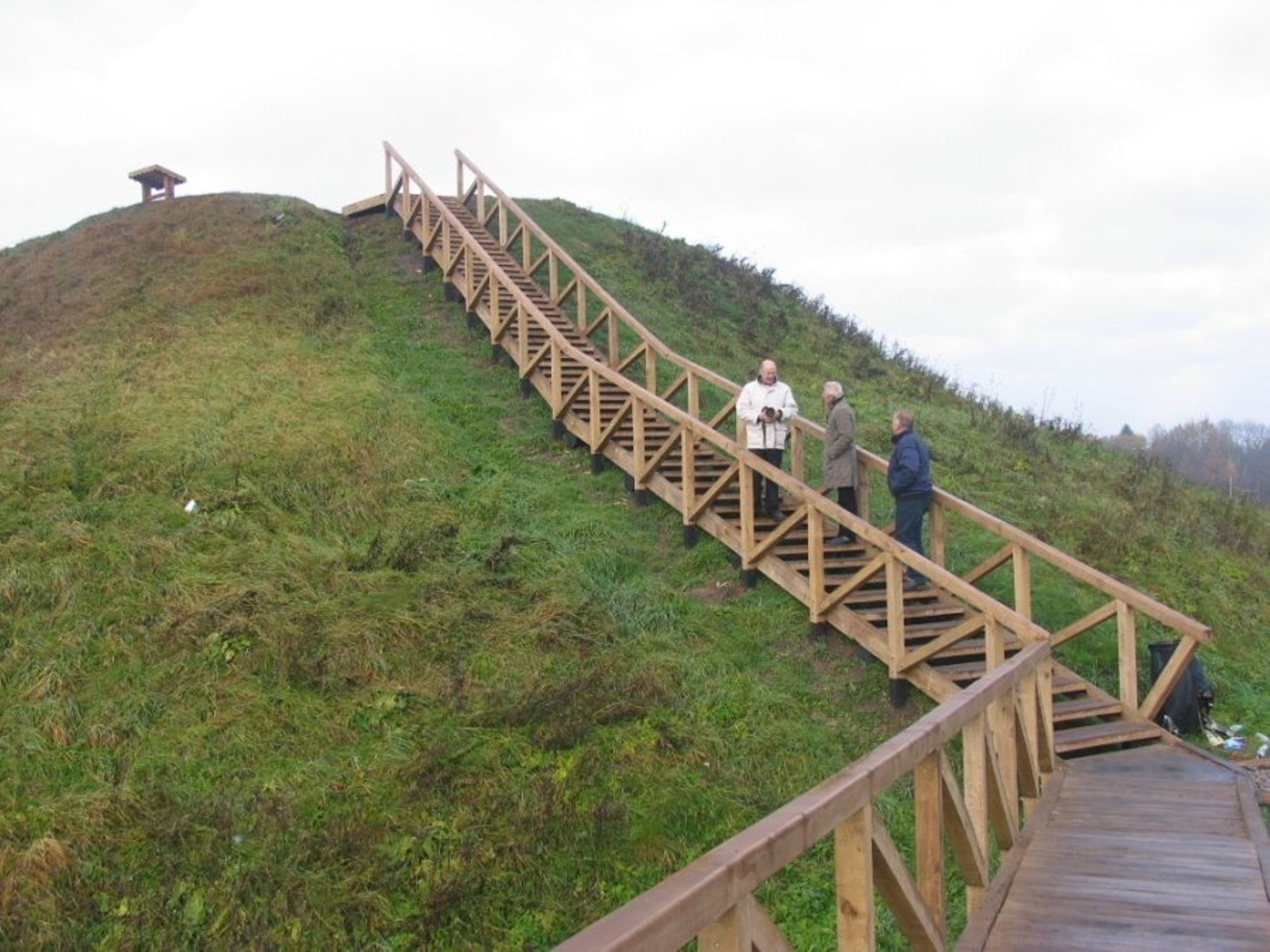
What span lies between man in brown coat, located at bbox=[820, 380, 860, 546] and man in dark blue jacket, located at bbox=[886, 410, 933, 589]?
0.58 m

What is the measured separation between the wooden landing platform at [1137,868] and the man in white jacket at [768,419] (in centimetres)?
400

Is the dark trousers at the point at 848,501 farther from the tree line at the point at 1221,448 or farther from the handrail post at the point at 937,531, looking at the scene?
the tree line at the point at 1221,448

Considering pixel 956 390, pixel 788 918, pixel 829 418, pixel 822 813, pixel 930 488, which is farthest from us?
pixel 956 390

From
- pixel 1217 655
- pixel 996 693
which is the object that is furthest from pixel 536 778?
pixel 1217 655

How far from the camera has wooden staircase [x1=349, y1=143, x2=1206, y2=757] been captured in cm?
704

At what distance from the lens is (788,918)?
5.21 m

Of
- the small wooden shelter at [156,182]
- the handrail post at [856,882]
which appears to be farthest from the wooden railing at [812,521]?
the small wooden shelter at [156,182]

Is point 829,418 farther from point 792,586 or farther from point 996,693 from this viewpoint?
point 996,693

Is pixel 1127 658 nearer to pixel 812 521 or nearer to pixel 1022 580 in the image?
pixel 1022 580

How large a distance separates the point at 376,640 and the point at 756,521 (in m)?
3.89

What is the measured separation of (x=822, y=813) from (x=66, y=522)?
8.03 metres

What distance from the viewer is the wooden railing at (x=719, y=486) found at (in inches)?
286

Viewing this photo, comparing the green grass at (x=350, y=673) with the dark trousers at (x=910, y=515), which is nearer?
the green grass at (x=350, y=673)

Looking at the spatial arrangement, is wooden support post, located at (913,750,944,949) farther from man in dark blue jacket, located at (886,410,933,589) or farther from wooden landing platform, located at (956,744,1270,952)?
man in dark blue jacket, located at (886,410,933,589)
